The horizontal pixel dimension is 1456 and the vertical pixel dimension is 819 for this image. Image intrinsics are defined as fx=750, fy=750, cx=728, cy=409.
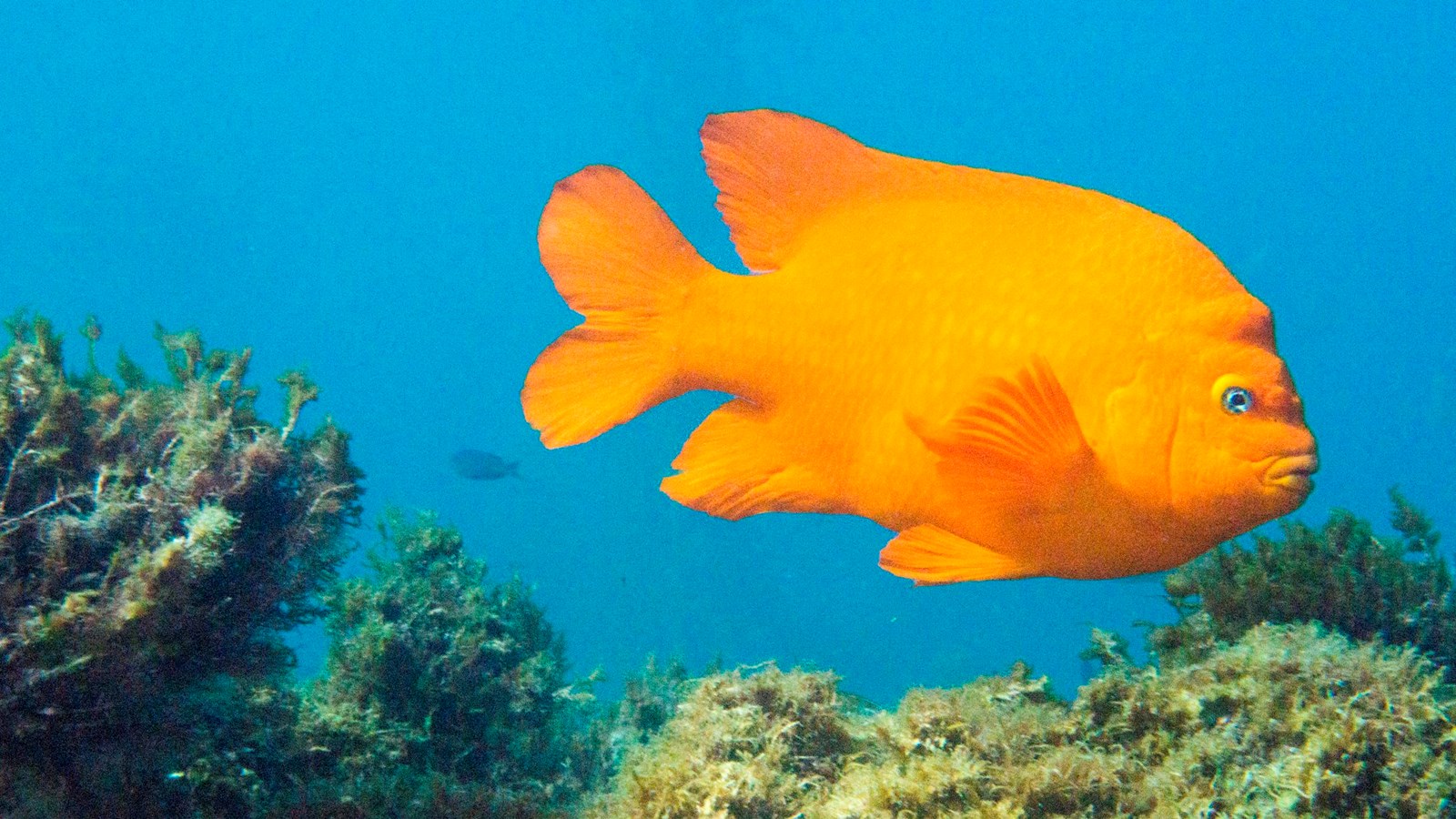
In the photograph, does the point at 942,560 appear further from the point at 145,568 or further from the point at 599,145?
the point at 599,145

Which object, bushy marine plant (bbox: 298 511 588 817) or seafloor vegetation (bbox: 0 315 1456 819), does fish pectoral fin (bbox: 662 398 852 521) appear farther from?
bushy marine plant (bbox: 298 511 588 817)

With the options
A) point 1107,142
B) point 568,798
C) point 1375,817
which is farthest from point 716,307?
point 1107,142

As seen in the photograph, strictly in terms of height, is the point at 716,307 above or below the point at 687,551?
below

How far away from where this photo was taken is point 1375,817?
5.70ft

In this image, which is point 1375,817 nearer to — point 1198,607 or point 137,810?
point 1198,607

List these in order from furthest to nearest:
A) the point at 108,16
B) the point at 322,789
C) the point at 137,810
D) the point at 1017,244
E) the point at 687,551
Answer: the point at 108,16, the point at 687,551, the point at 322,789, the point at 137,810, the point at 1017,244

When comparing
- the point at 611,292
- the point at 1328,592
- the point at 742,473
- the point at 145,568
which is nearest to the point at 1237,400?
the point at 742,473

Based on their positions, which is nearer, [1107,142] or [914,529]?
[914,529]

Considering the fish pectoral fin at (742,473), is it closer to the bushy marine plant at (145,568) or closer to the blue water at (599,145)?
the bushy marine plant at (145,568)

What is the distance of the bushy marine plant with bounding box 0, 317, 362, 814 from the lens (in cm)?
186

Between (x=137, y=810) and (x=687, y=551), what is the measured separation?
35123mm

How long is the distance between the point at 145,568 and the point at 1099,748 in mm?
2562

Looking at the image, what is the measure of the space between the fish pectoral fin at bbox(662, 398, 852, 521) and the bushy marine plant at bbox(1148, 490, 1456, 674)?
2.31m

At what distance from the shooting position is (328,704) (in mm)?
3334
